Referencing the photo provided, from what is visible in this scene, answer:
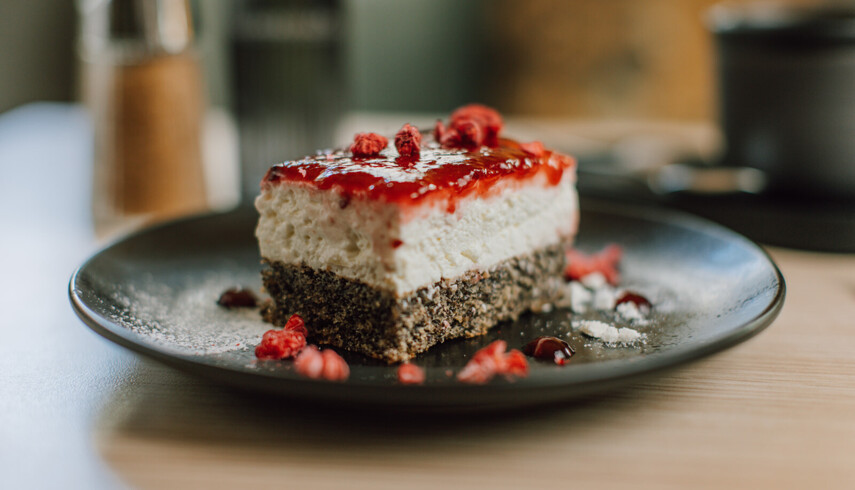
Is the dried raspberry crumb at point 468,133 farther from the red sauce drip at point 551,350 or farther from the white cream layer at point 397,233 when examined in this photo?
the red sauce drip at point 551,350

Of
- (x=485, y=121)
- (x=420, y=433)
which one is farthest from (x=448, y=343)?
(x=485, y=121)

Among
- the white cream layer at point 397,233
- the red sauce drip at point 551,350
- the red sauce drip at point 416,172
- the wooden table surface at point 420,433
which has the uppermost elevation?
the red sauce drip at point 416,172

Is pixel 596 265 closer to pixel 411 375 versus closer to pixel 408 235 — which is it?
pixel 408 235

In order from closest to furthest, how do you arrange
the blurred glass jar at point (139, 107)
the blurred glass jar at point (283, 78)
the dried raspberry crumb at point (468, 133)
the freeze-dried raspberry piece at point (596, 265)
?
the dried raspberry crumb at point (468, 133)
the freeze-dried raspberry piece at point (596, 265)
the blurred glass jar at point (139, 107)
the blurred glass jar at point (283, 78)

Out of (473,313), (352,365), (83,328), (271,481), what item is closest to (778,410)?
(473,313)

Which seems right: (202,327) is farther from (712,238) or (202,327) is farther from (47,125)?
(47,125)

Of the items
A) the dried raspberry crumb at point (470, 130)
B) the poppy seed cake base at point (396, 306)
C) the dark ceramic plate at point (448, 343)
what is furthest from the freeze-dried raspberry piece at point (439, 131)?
the dark ceramic plate at point (448, 343)
